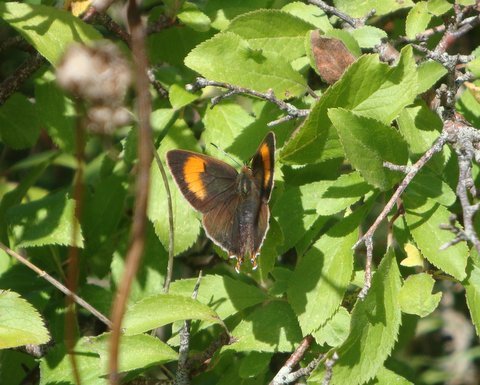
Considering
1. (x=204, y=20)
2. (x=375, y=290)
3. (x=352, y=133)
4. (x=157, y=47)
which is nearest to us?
(x=352, y=133)

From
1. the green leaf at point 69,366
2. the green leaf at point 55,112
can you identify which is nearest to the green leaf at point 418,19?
the green leaf at point 55,112

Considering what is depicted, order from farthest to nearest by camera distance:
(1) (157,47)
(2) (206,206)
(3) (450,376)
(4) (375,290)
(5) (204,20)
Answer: (3) (450,376), (1) (157,47), (5) (204,20), (2) (206,206), (4) (375,290)

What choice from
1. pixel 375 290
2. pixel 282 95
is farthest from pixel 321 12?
pixel 375 290

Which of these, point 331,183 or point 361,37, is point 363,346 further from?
point 361,37

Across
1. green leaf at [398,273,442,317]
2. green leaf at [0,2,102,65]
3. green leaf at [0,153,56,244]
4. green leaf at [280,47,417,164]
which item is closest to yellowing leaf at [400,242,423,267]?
green leaf at [398,273,442,317]

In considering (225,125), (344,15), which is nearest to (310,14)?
(344,15)

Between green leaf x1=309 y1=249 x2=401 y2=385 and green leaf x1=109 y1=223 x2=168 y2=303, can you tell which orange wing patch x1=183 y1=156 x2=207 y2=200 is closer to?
green leaf x1=109 y1=223 x2=168 y2=303

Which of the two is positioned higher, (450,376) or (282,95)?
(282,95)
